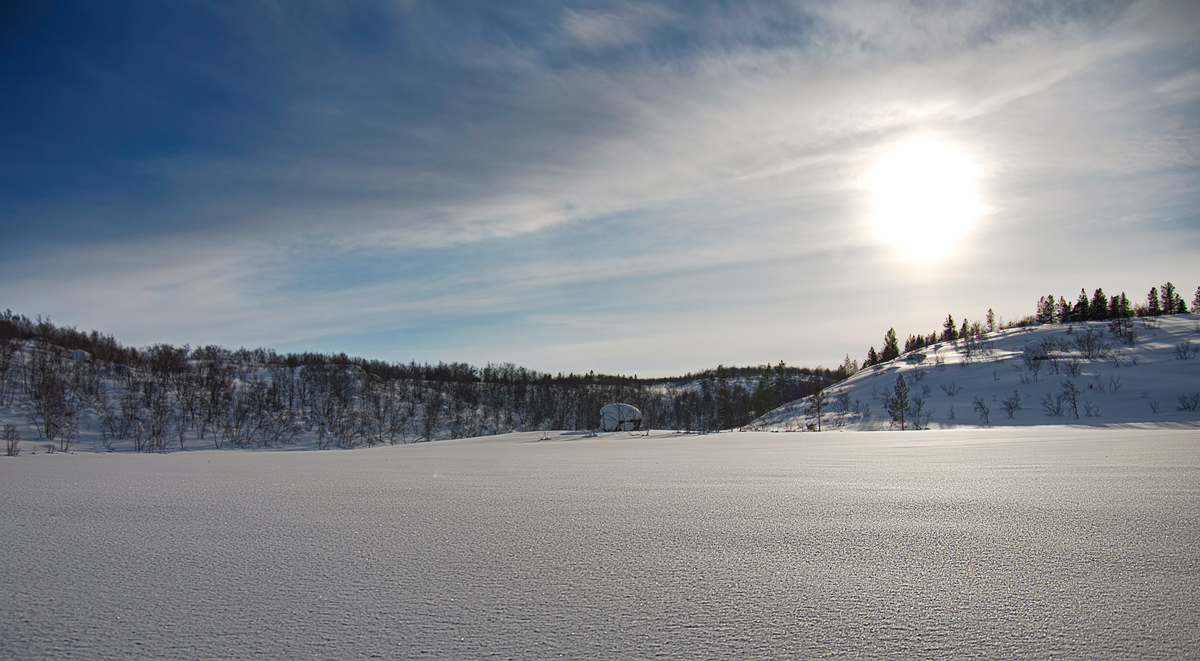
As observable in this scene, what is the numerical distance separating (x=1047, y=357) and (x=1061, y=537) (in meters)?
41.6

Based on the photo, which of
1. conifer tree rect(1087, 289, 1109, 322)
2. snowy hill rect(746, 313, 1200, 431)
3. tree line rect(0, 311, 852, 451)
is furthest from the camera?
conifer tree rect(1087, 289, 1109, 322)

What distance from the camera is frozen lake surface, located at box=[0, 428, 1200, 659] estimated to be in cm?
169

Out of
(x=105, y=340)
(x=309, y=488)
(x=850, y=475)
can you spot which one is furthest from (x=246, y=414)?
(x=850, y=475)

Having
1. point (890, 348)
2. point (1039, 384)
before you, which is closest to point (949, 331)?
point (890, 348)

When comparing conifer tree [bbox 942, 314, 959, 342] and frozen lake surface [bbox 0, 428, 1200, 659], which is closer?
frozen lake surface [bbox 0, 428, 1200, 659]

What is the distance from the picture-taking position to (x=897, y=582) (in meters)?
2.13

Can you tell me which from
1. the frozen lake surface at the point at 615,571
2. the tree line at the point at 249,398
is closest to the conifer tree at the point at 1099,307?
the tree line at the point at 249,398

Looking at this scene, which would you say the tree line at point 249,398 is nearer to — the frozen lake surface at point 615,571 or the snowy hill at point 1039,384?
the snowy hill at point 1039,384

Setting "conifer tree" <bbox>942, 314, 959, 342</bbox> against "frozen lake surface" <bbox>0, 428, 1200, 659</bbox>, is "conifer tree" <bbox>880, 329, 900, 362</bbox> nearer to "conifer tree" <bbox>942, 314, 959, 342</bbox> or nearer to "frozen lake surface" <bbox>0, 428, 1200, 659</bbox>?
"conifer tree" <bbox>942, 314, 959, 342</bbox>

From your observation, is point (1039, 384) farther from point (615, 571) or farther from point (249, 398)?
point (249, 398)

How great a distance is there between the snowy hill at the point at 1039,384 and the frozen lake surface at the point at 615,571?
21070mm

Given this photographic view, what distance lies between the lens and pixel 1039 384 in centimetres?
3009

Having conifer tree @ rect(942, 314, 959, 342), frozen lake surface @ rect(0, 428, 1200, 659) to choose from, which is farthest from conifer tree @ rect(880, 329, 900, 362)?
frozen lake surface @ rect(0, 428, 1200, 659)

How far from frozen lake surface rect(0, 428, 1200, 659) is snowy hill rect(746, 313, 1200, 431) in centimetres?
2107
